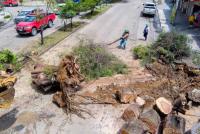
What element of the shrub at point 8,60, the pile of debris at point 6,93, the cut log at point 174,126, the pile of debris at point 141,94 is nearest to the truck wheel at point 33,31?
the shrub at point 8,60

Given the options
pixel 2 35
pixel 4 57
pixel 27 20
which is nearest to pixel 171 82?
pixel 4 57

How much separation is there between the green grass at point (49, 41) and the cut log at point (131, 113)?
9599mm

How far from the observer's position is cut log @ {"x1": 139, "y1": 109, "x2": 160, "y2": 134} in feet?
33.8

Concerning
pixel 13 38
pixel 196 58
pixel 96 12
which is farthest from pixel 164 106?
pixel 96 12

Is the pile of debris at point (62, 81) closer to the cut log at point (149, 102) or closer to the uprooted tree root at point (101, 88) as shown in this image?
the uprooted tree root at point (101, 88)

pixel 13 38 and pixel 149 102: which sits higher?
pixel 13 38

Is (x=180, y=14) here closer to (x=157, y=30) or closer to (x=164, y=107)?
(x=157, y=30)

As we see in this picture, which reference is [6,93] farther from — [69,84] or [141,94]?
[141,94]

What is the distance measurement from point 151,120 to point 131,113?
1.06m

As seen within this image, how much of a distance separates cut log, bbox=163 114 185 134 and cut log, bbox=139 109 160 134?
387 mm

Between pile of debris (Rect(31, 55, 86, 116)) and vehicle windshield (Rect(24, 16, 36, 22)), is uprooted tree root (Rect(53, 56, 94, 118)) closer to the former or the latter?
pile of debris (Rect(31, 55, 86, 116))

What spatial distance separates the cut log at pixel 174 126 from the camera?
9.95 m

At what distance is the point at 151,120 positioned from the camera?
1033cm

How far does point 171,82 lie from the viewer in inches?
550
